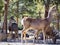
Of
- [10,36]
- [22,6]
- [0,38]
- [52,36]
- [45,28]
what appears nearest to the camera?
[45,28]

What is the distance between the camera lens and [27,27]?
7.65 m

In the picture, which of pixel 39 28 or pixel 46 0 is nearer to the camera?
pixel 39 28

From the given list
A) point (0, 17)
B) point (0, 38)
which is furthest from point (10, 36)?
point (0, 17)

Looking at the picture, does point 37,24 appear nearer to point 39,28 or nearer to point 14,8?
point 39,28

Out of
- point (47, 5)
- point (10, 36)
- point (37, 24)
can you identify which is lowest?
point (10, 36)

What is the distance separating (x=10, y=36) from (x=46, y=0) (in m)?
2.74

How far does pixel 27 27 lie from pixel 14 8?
6.61 m

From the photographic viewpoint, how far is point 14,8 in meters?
14.1

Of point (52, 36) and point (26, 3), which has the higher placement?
point (26, 3)

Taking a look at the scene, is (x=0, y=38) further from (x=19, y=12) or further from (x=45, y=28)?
(x=19, y=12)

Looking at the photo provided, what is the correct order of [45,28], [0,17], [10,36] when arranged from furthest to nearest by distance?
[0,17]
[10,36]
[45,28]

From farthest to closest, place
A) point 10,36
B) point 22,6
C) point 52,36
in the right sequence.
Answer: point 22,6
point 10,36
point 52,36

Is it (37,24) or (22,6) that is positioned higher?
(22,6)

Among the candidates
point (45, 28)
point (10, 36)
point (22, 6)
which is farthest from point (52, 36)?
point (22, 6)
